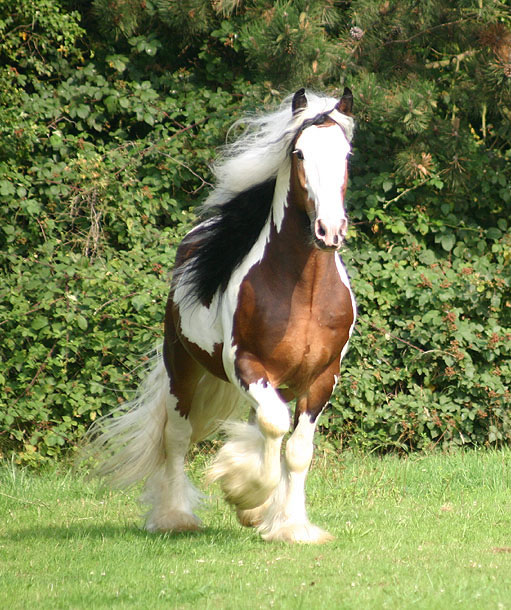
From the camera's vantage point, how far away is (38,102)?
9.51 meters

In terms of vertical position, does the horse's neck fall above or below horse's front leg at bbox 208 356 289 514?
above

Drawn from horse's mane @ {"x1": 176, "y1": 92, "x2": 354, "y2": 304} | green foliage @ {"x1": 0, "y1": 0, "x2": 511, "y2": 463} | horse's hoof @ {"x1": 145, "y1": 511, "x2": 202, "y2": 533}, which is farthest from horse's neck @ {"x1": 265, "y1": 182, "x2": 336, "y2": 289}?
green foliage @ {"x1": 0, "y1": 0, "x2": 511, "y2": 463}

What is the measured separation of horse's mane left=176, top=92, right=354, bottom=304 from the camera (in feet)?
16.7

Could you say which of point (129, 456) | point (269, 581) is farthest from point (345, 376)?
point (269, 581)

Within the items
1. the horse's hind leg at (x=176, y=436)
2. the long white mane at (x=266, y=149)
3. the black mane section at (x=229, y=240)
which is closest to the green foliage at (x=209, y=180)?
the horse's hind leg at (x=176, y=436)

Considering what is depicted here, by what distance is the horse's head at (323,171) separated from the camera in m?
4.40

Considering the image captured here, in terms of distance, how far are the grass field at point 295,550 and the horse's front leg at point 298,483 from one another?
0.36 feet

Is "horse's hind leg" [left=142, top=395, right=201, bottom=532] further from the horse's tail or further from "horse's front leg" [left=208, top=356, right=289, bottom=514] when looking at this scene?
"horse's front leg" [left=208, top=356, right=289, bottom=514]

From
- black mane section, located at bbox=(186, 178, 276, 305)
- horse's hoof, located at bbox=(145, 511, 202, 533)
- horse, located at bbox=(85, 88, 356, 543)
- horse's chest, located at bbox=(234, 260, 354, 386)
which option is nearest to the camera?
horse, located at bbox=(85, 88, 356, 543)

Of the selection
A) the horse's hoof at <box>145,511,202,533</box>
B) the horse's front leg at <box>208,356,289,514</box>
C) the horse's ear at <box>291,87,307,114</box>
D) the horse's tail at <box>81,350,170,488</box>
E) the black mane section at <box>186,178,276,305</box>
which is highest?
the horse's ear at <box>291,87,307,114</box>

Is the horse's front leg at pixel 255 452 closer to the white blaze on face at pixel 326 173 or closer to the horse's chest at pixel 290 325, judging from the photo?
the horse's chest at pixel 290 325

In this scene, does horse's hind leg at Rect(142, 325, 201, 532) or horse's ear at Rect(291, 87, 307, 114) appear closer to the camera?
horse's ear at Rect(291, 87, 307, 114)

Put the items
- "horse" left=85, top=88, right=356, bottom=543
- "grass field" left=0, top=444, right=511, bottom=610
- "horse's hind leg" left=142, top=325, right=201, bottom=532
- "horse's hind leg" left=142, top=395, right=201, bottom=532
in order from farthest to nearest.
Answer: "horse's hind leg" left=142, top=325, right=201, bottom=532
"horse's hind leg" left=142, top=395, right=201, bottom=532
"horse" left=85, top=88, right=356, bottom=543
"grass field" left=0, top=444, right=511, bottom=610

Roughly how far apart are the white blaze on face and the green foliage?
3.76 metres
